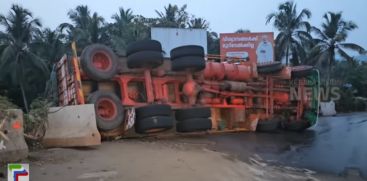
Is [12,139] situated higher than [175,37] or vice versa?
[175,37]

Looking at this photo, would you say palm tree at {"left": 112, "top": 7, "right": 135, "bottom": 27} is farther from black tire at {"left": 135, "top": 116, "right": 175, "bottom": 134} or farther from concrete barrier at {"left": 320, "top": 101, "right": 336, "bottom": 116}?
black tire at {"left": 135, "top": 116, "right": 175, "bottom": 134}

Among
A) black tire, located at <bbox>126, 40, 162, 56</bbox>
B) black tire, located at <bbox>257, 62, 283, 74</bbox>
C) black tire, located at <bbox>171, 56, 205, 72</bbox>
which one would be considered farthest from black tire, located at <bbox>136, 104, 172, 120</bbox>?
black tire, located at <bbox>257, 62, 283, 74</bbox>

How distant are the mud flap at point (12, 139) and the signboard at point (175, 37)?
78.9ft

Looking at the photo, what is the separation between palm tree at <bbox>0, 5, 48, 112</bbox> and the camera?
3522 cm

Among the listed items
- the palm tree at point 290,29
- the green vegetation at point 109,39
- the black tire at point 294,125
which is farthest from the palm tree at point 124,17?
the black tire at point 294,125

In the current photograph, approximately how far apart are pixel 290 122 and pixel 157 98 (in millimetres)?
5760

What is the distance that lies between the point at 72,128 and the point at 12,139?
184 centimetres

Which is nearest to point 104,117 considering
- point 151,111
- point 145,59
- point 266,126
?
point 151,111

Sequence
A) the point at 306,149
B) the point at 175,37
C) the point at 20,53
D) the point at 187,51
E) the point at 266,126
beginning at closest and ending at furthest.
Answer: the point at 306,149, the point at 187,51, the point at 266,126, the point at 175,37, the point at 20,53

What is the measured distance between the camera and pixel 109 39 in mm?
43281

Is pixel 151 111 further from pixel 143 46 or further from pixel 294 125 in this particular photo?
pixel 294 125

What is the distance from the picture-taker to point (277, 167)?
8109mm

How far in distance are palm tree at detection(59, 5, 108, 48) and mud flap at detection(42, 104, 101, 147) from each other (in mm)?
31497

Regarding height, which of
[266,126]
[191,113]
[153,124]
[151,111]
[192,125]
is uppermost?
[151,111]
